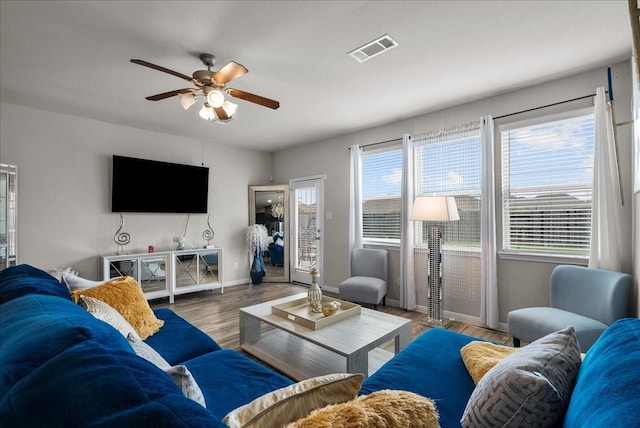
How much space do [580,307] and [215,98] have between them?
338 cm

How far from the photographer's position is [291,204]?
5598 mm

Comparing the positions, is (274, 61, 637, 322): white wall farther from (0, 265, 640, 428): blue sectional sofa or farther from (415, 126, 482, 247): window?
(0, 265, 640, 428): blue sectional sofa

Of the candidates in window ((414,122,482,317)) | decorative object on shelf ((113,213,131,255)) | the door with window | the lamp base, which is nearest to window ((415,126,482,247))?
window ((414,122,482,317))

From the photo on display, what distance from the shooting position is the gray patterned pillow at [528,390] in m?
0.88

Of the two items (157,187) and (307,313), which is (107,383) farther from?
(157,187)

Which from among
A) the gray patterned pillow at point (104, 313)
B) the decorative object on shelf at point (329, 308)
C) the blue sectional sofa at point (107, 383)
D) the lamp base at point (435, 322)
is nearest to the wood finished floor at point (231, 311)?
the lamp base at point (435, 322)

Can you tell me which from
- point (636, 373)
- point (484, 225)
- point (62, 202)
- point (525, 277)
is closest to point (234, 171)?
point (62, 202)

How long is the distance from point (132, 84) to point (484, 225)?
12.8 ft

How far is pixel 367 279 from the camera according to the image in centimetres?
391

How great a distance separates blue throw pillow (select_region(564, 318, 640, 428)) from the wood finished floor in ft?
6.42

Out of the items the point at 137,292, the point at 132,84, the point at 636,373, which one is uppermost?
the point at 132,84

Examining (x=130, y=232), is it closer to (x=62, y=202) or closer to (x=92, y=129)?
(x=62, y=202)

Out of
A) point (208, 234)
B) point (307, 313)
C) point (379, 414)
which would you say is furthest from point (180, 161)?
point (379, 414)

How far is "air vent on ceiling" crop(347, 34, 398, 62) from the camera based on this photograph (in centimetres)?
221
